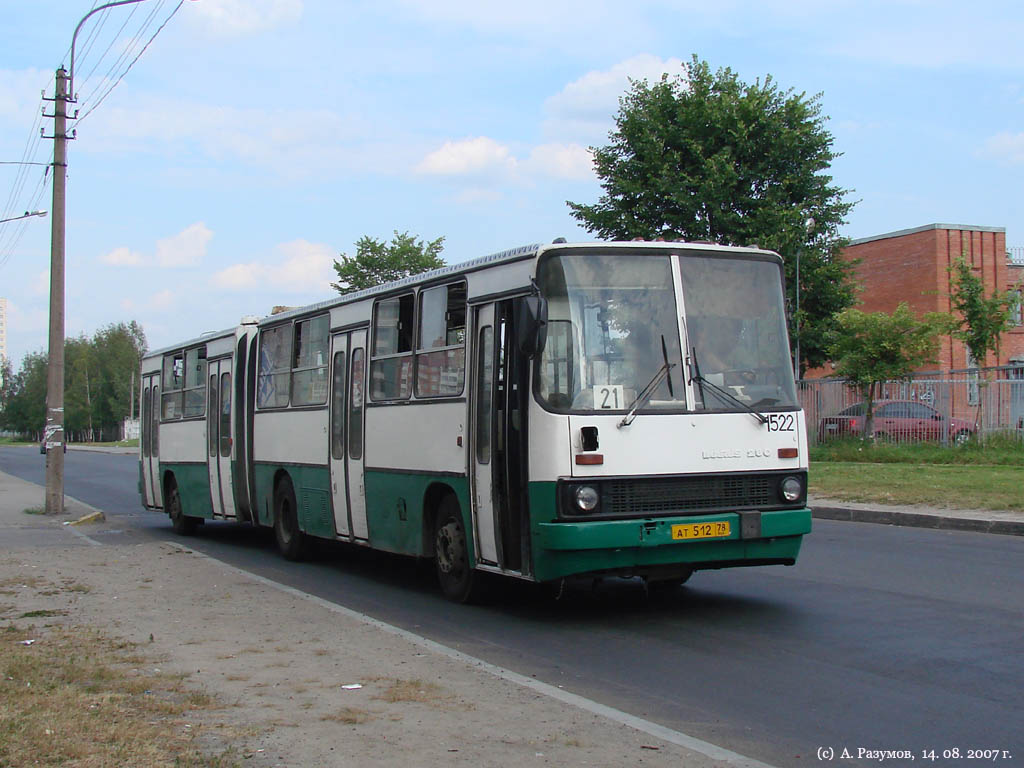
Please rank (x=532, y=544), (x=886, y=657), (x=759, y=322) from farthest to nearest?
(x=759, y=322) < (x=532, y=544) < (x=886, y=657)

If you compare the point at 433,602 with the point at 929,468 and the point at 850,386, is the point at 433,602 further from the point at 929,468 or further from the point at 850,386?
the point at 850,386

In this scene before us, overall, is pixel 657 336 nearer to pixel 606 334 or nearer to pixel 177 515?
pixel 606 334

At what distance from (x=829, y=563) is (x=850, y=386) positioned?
67.4 ft

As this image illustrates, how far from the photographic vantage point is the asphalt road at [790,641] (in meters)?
6.18

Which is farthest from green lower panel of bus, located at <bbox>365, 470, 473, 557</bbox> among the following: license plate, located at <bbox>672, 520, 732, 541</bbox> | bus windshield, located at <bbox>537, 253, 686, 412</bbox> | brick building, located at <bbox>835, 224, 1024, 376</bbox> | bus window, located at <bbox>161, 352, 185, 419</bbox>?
brick building, located at <bbox>835, 224, 1024, 376</bbox>

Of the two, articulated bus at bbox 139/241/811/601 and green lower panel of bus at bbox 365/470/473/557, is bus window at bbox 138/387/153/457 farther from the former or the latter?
articulated bus at bbox 139/241/811/601

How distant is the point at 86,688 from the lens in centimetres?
679

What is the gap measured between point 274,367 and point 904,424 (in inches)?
776

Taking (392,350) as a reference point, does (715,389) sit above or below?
below

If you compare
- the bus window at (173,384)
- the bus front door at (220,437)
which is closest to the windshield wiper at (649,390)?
the bus front door at (220,437)

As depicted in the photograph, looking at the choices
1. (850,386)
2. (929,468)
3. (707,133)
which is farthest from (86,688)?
(707,133)

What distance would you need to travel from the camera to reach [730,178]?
3788 centimetres

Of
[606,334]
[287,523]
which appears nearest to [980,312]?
[287,523]

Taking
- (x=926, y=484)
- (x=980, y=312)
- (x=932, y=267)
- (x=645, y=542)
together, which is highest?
(x=932, y=267)
